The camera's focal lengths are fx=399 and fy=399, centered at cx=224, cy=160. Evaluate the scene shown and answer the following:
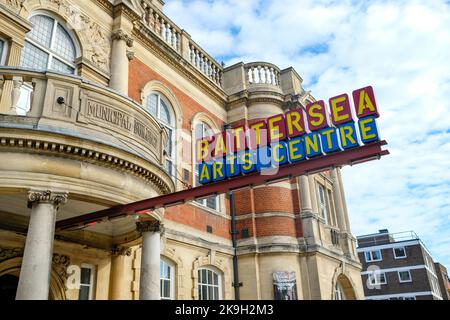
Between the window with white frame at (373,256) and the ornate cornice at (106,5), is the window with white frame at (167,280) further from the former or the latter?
the window with white frame at (373,256)

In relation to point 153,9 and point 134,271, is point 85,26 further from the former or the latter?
point 134,271

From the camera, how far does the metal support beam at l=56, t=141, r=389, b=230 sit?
658 centimetres

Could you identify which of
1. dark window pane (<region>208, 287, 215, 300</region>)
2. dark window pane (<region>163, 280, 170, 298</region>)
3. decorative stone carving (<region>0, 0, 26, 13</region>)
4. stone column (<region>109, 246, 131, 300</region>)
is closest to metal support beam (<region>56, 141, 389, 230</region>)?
stone column (<region>109, 246, 131, 300</region>)

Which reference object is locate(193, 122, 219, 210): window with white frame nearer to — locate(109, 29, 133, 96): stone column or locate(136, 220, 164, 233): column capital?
locate(109, 29, 133, 96): stone column

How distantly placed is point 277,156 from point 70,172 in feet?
12.9

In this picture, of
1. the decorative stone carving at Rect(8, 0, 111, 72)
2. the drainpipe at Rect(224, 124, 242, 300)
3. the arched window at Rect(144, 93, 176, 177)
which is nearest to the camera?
the decorative stone carving at Rect(8, 0, 111, 72)

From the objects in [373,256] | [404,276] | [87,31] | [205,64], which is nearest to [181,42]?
[205,64]

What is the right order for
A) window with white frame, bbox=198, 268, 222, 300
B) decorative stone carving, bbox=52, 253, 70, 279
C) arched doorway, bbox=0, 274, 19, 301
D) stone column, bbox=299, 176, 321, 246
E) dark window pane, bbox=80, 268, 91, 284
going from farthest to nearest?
stone column, bbox=299, 176, 321, 246 < window with white frame, bbox=198, 268, 222, 300 < dark window pane, bbox=80, 268, 91, 284 < decorative stone carving, bbox=52, 253, 70, 279 < arched doorway, bbox=0, 274, 19, 301

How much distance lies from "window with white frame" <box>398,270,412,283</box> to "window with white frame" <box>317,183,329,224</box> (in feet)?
116

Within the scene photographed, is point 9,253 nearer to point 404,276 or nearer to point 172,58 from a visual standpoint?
point 172,58

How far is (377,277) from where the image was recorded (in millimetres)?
52000

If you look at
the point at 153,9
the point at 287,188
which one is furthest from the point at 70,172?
the point at 287,188

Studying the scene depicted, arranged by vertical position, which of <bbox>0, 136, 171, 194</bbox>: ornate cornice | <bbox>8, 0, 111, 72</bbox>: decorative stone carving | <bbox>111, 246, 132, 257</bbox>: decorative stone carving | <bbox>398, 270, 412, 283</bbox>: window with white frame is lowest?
<bbox>111, 246, 132, 257</bbox>: decorative stone carving

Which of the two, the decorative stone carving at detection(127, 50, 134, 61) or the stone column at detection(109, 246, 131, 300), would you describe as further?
the decorative stone carving at detection(127, 50, 134, 61)
